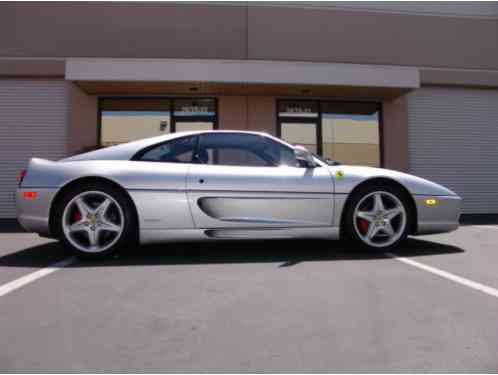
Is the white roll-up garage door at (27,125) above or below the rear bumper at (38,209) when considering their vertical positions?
above

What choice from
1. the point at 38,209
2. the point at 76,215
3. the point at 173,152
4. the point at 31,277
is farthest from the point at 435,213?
the point at 38,209

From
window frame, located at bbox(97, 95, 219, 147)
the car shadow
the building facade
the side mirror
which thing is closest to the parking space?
the car shadow

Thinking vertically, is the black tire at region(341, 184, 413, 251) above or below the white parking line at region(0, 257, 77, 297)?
above

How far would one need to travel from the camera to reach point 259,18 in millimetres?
8578

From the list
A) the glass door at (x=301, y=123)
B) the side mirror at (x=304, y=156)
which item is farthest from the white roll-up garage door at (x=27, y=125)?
the side mirror at (x=304, y=156)

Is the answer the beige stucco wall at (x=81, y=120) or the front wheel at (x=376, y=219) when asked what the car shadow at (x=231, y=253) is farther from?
the beige stucco wall at (x=81, y=120)

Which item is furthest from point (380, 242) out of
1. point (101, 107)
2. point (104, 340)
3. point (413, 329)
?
point (101, 107)

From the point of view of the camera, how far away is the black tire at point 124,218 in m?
3.11

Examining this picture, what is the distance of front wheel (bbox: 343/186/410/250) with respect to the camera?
11.0 ft

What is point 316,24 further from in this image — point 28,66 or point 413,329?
point 413,329

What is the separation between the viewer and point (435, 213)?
136 inches

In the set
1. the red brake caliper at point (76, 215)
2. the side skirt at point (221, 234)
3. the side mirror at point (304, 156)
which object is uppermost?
the side mirror at point (304, 156)

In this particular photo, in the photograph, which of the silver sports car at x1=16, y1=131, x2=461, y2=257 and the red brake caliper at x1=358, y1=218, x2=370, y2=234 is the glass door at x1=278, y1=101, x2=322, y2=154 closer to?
the silver sports car at x1=16, y1=131, x2=461, y2=257

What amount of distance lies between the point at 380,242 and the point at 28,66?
861 centimetres
